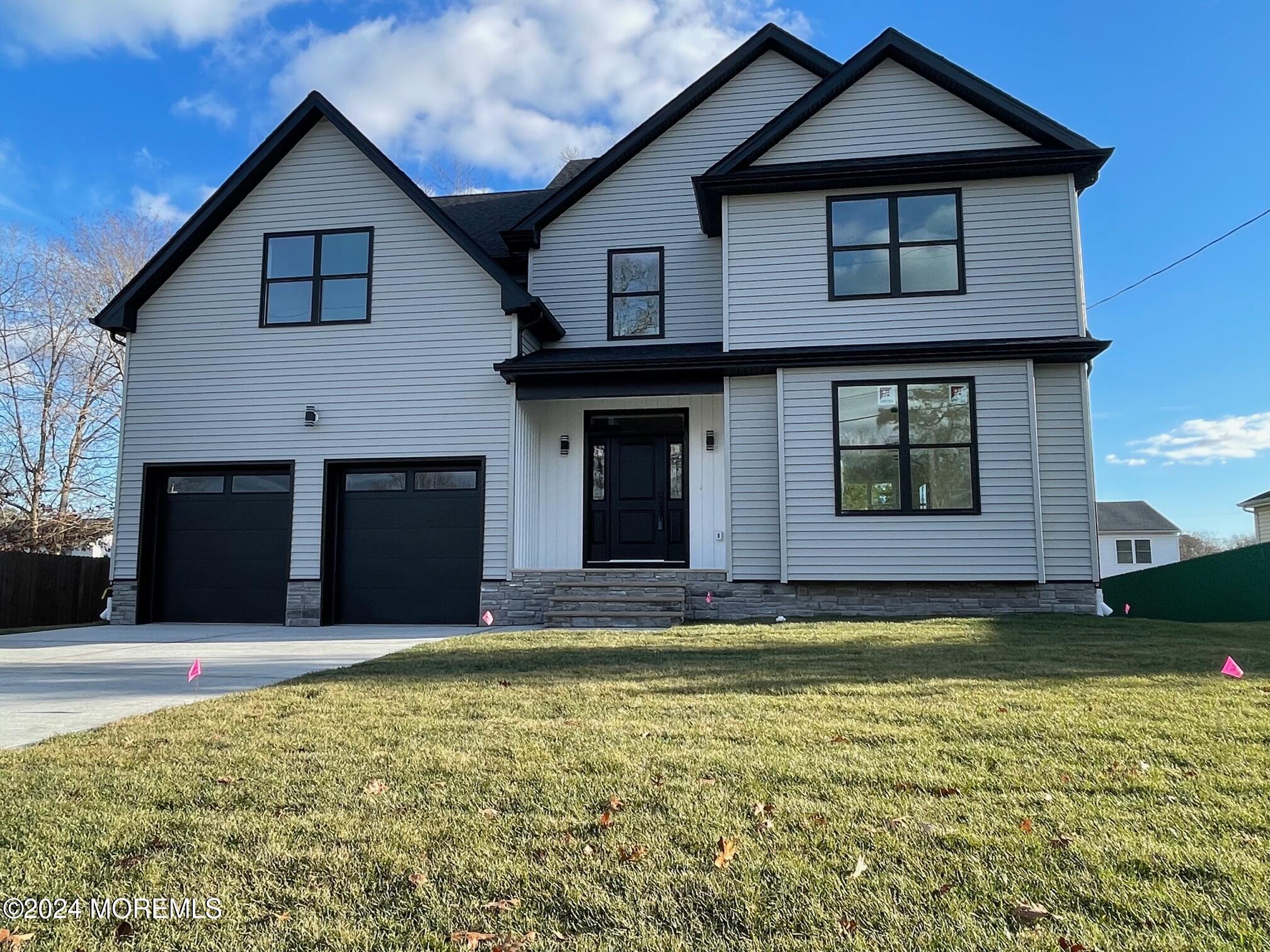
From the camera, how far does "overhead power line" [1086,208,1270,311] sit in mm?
13539

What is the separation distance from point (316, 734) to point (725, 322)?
840 centimetres

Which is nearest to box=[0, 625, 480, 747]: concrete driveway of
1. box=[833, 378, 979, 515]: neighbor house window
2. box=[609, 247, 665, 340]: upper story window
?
box=[609, 247, 665, 340]: upper story window

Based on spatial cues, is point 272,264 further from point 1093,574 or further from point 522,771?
point 1093,574

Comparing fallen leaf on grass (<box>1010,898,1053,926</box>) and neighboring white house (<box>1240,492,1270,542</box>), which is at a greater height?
neighboring white house (<box>1240,492,1270,542</box>)

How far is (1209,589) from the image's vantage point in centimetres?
1344

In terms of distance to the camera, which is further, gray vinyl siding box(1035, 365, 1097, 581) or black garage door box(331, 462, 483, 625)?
black garage door box(331, 462, 483, 625)

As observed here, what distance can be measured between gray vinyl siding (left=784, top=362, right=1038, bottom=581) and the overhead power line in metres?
3.77

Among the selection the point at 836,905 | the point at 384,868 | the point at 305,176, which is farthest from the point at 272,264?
the point at 836,905

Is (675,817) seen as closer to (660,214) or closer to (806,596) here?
(806,596)

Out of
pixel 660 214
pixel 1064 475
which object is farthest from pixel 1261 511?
pixel 660 214

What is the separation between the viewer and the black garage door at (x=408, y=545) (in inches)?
458

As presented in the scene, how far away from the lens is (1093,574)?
33.7 feet

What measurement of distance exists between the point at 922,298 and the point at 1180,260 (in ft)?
26.2

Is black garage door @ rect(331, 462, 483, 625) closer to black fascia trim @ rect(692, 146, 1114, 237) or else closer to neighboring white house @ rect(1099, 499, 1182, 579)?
black fascia trim @ rect(692, 146, 1114, 237)
